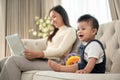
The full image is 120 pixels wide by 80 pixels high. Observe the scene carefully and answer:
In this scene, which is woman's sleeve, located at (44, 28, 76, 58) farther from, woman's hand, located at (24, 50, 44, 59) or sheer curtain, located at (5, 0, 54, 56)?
sheer curtain, located at (5, 0, 54, 56)

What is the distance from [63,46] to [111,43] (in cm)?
42

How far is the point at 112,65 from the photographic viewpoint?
5.83 feet

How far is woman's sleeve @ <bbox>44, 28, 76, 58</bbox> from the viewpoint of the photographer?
2070mm

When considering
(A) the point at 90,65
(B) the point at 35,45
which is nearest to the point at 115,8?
(B) the point at 35,45

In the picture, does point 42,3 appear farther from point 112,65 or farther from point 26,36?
point 112,65

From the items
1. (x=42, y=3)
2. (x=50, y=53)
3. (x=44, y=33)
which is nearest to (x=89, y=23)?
(x=50, y=53)

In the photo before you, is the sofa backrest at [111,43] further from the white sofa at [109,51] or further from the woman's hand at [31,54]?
the woman's hand at [31,54]

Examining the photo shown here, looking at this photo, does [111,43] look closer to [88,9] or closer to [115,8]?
[115,8]

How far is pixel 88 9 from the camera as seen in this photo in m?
3.75

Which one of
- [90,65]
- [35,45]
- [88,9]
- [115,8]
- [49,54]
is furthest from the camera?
[88,9]

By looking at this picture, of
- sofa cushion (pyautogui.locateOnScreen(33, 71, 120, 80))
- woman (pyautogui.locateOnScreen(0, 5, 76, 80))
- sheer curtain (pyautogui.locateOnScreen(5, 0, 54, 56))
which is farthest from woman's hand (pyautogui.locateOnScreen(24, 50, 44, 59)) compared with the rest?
sheer curtain (pyautogui.locateOnScreen(5, 0, 54, 56))

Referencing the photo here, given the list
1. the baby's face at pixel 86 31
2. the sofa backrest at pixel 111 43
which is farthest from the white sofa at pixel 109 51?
the baby's face at pixel 86 31

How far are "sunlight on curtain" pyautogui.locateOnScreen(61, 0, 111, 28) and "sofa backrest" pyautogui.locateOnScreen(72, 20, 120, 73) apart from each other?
142 cm

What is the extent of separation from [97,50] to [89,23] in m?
0.22
